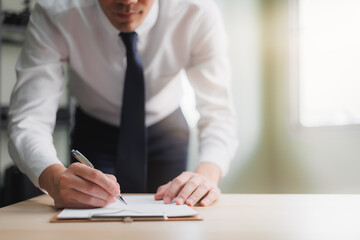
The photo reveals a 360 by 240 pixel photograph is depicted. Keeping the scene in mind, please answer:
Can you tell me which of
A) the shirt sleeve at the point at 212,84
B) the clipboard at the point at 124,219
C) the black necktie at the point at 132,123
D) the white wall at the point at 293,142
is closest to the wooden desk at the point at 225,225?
A: the clipboard at the point at 124,219

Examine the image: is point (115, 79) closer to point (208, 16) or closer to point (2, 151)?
point (208, 16)

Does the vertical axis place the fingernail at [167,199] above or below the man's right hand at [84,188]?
below

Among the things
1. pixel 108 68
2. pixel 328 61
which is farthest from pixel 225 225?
pixel 328 61

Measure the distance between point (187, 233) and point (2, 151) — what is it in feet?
9.93

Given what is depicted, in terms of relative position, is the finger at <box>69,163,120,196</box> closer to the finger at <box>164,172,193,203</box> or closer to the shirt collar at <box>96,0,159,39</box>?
the finger at <box>164,172,193,203</box>

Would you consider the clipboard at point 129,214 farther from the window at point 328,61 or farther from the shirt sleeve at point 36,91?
the window at point 328,61

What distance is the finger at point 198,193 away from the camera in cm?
95

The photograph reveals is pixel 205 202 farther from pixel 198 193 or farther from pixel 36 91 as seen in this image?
pixel 36 91

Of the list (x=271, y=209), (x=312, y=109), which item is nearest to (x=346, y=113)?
(x=312, y=109)

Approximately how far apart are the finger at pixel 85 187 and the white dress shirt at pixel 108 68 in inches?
8.3

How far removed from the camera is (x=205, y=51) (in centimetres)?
144

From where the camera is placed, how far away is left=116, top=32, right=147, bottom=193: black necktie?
4.09ft

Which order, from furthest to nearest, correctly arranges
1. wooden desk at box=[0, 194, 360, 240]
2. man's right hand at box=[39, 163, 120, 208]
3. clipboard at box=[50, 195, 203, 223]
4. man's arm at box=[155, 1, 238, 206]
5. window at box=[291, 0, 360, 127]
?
1. window at box=[291, 0, 360, 127]
2. man's arm at box=[155, 1, 238, 206]
3. man's right hand at box=[39, 163, 120, 208]
4. clipboard at box=[50, 195, 203, 223]
5. wooden desk at box=[0, 194, 360, 240]

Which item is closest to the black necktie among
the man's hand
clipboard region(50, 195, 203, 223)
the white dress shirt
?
the white dress shirt
